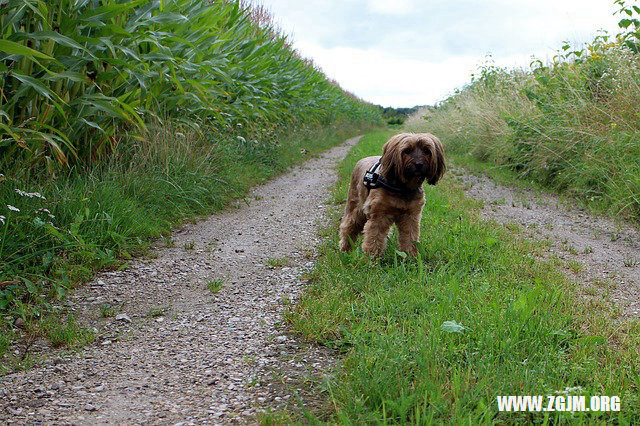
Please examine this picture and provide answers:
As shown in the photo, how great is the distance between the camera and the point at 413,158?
4.03 meters

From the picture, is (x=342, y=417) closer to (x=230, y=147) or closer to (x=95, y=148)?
(x=95, y=148)

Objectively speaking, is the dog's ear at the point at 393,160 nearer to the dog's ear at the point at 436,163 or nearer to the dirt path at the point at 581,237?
the dog's ear at the point at 436,163

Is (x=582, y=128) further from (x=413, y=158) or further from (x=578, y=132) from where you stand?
(x=413, y=158)

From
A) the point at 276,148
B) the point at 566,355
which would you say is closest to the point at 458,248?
the point at 566,355

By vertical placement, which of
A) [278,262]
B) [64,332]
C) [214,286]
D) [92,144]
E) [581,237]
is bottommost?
[64,332]

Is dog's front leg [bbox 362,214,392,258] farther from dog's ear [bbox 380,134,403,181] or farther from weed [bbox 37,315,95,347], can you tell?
weed [bbox 37,315,95,347]

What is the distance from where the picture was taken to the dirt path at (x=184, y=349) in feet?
7.16

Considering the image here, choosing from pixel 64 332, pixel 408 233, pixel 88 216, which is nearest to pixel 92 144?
pixel 88 216

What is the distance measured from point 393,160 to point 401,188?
251 millimetres

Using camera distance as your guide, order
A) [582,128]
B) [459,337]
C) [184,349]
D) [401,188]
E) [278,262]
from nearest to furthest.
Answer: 1. [459,337]
2. [184,349]
3. [401,188]
4. [278,262]
5. [582,128]

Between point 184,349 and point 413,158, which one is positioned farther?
point 413,158

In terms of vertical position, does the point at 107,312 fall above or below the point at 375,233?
below

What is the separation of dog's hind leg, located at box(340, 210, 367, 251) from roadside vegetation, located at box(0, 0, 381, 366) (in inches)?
71.1

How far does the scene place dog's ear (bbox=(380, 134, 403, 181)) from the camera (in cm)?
402
